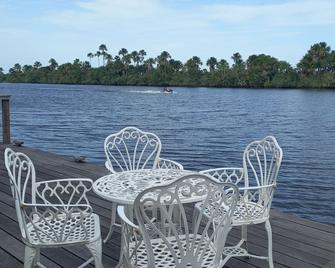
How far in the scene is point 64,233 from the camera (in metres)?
2.30

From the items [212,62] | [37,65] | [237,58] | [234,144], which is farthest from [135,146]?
[37,65]

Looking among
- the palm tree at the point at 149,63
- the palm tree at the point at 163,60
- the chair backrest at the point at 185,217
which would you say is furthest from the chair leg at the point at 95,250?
the palm tree at the point at 149,63

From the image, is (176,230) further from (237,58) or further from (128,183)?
(237,58)

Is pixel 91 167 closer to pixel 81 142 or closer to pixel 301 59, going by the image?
pixel 81 142

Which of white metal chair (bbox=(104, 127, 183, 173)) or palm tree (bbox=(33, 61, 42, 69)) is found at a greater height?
palm tree (bbox=(33, 61, 42, 69))

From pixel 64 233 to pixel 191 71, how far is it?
98.7m

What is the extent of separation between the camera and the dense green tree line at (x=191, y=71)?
3167 inches

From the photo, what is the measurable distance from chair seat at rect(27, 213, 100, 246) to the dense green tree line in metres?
81.8

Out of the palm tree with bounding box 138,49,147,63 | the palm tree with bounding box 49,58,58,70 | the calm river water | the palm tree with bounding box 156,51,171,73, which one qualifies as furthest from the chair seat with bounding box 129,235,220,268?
the palm tree with bounding box 49,58,58,70

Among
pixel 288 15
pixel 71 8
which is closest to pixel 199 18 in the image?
pixel 288 15

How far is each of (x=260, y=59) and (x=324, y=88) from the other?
14.6 m

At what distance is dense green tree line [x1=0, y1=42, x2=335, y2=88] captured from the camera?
8044 centimetres

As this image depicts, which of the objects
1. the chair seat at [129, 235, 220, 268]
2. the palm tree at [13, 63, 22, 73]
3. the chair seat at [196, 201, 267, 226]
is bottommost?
the chair seat at [129, 235, 220, 268]

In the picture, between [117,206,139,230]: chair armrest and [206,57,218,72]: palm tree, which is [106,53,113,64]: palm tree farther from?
[117,206,139,230]: chair armrest
